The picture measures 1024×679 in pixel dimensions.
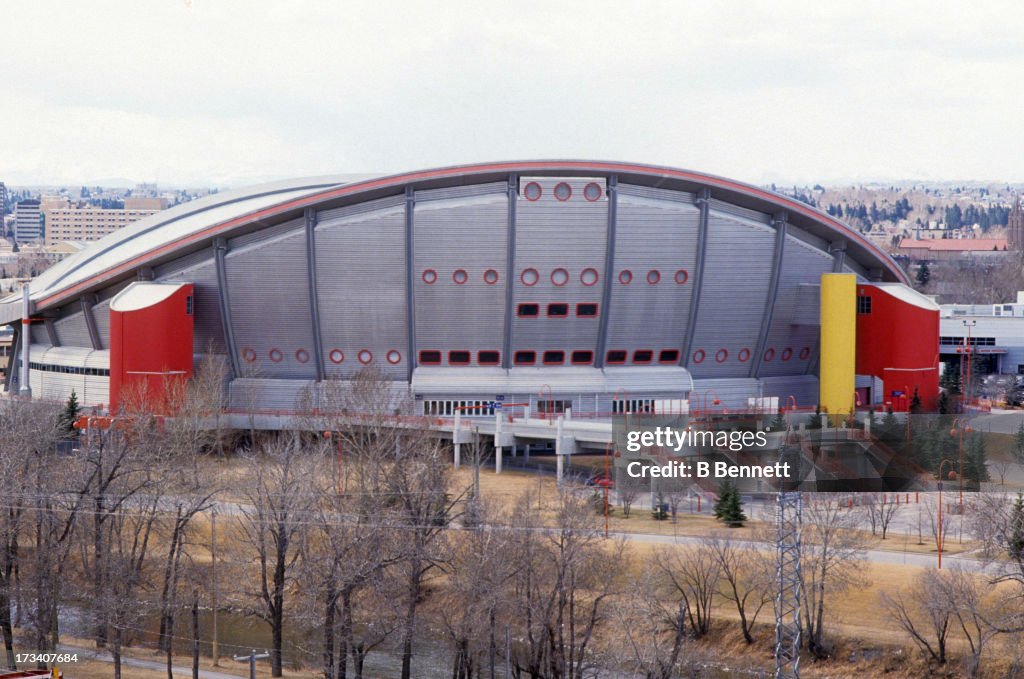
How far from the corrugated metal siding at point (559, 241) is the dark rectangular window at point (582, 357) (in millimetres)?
2013

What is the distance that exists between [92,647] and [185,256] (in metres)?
25.9

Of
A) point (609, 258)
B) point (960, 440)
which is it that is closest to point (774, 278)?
point (609, 258)

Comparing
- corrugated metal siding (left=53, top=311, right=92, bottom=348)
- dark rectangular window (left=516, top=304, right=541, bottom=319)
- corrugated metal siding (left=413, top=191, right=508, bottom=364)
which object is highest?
corrugated metal siding (left=413, top=191, right=508, bottom=364)

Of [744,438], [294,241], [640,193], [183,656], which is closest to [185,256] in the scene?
[294,241]

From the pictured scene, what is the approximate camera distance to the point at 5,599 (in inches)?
1850

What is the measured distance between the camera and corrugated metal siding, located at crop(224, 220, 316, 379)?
225 feet

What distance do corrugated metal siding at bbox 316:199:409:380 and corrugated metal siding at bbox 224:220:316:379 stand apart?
0.84 meters

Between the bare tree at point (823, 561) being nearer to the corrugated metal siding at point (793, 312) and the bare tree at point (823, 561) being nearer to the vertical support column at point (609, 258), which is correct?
the vertical support column at point (609, 258)

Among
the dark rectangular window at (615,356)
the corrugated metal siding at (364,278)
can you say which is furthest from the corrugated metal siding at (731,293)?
the corrugated metal siding at (364,278)

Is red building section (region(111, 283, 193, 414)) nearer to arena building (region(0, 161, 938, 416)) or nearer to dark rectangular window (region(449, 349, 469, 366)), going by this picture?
arena building (region(0, 161, 938, 416))

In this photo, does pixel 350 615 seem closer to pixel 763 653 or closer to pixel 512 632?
pixel 512 632

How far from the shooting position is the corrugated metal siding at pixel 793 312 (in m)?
72.2

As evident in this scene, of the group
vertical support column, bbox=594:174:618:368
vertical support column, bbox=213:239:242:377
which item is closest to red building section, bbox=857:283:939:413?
vertical support column, bbox=594:174:618:368

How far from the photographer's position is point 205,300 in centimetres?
7038
